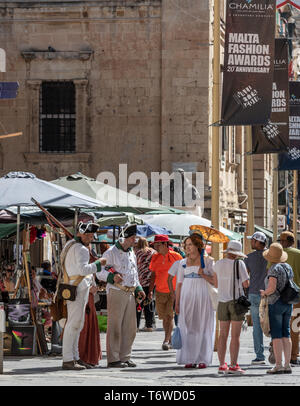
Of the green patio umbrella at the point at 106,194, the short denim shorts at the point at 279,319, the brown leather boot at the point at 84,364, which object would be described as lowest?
the brown leather boot at the point at 84,364

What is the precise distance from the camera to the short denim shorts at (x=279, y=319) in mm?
14727

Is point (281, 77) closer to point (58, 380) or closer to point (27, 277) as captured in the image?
point (27, 277)

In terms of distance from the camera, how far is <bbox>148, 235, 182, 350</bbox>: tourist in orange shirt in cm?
1858

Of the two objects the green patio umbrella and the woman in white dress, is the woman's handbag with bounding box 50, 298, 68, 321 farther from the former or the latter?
the green patio umbrella

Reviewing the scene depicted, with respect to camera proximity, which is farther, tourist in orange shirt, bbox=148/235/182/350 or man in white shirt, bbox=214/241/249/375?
tourist in orange shirt, bbox=148/235/182/350

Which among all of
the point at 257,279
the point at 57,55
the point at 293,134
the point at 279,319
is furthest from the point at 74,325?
the point at 57,55

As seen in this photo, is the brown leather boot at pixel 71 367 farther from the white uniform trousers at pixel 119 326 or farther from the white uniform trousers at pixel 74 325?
the white uniform trousers at pixel 119 326

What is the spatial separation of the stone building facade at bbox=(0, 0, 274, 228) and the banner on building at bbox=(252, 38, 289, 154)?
871 centimetres

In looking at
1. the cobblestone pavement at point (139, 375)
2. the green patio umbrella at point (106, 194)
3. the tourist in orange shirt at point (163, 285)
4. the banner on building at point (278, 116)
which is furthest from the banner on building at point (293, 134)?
the cobblestone pavement at point (139, 375)

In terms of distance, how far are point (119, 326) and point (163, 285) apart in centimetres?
354

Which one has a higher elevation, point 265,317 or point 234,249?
point 234,249

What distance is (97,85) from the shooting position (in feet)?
115

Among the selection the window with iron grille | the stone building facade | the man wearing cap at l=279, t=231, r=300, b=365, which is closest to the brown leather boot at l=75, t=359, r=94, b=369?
the man wearing cap at l=279, t=231, r=300, b=365

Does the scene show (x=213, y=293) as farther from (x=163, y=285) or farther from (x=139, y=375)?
(x=163, y=285)
